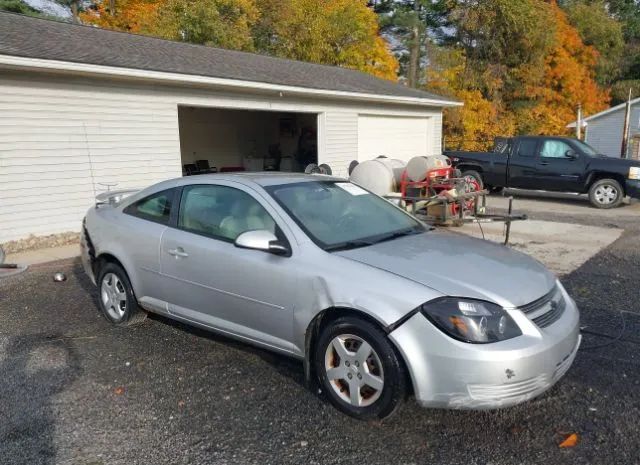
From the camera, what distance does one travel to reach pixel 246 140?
20094 mm

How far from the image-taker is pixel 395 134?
1714 cm

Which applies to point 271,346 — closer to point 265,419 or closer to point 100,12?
point 265,419

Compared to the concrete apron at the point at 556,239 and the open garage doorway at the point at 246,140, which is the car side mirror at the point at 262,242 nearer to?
the concrete apron at the point at 556,239

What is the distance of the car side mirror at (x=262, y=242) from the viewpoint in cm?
357

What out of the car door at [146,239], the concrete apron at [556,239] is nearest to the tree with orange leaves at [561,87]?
the concrete apron at [556,239]

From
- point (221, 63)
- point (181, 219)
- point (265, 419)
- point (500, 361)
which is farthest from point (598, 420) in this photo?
point (221, 63)

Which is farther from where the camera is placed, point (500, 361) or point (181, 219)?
point (181, 219)

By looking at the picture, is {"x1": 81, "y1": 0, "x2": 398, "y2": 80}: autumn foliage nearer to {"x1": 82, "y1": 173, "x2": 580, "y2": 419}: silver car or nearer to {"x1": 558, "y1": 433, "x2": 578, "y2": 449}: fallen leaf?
{"x1": 82, "y1": 173, "x2": 580, "y2": 419}: silver car

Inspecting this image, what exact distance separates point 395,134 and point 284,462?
1508cm

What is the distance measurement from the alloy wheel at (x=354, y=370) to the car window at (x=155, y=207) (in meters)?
2.02

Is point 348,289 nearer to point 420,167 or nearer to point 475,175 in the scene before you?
point 420,167

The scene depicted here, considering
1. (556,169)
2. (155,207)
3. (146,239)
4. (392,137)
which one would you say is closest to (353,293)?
(146,239)

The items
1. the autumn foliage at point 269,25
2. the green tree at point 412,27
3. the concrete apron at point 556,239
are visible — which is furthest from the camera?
the green tree at point 412,27

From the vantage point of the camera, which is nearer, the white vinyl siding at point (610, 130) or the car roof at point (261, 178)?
the car roof at point (261, 178)
